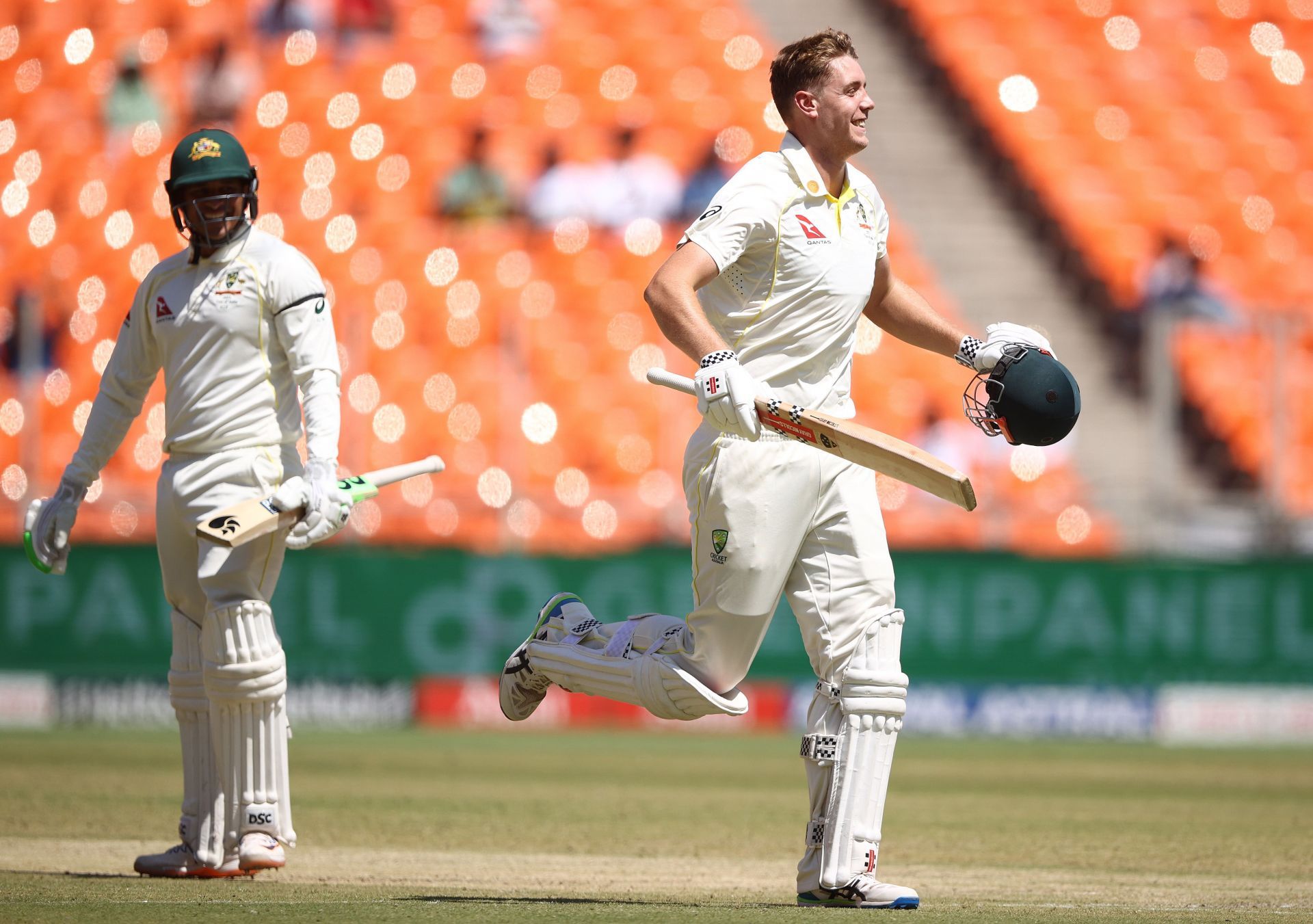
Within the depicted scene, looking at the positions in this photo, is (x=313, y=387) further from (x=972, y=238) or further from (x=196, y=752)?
(x=972, y=238)

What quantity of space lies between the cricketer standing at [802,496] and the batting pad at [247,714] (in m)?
0.96

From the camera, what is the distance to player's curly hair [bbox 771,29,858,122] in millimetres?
4801

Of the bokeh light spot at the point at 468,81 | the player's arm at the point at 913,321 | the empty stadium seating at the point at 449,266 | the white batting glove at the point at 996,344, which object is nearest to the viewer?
the white batting glove at the point at 996,344

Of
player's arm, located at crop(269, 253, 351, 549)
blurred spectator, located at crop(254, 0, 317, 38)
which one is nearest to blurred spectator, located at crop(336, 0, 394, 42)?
blurred spectator, located at crop(254, 0, 317, 38)

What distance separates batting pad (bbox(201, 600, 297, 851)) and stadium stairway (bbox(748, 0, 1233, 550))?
8.29 metres

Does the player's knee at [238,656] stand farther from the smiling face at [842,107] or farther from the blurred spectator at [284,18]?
the blurred spectator at [284,18]

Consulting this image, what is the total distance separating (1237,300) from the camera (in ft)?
49.8

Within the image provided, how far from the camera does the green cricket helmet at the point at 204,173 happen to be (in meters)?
5.25

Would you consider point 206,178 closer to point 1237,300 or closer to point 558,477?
point 558,477

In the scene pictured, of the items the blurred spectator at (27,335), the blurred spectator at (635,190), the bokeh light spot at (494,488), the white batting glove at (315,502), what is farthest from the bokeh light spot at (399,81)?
the white batting glove at (315,502)

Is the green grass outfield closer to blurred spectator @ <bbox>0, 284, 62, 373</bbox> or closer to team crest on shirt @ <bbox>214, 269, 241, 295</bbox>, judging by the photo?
team crest on shirt @ <bbox>214, 269, 241, 295</bbox>

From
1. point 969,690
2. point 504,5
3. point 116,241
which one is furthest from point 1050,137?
point 116,241

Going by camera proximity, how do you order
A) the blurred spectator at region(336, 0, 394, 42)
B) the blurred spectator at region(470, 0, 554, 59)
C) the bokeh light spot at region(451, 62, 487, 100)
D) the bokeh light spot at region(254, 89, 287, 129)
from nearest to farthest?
the bokeh light spot at region(451, 62, 487, 100) → the bokeh light spot at region(254, 89, 287, 129) → the blurred spectator at region(470, 0, 554, 59) → the blurred spectator at region(336, 0, 394, 42)

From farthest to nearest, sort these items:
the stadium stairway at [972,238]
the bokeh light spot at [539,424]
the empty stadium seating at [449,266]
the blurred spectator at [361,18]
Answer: the blurred spectator at [361,18] → the stadium stairway at [972,238] → the bokeh light spot at [539,424] → the empty stadium seating at [449,266]
